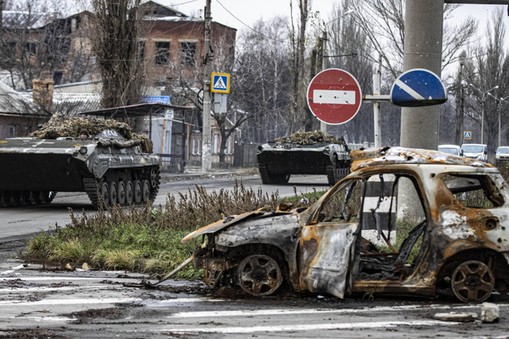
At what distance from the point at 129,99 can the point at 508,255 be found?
32.3 m

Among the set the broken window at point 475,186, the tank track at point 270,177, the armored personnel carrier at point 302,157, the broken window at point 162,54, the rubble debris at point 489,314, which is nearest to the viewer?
the rubble debris at point 489,314

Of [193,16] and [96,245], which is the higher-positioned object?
[193,16]

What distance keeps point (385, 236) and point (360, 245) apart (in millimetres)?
1787

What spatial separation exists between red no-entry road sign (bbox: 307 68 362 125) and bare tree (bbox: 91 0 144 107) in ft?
88.7

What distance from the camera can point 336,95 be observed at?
508 inches

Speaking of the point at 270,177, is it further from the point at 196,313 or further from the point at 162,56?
the point at 162,56

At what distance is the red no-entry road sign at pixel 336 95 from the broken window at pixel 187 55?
62.5 m

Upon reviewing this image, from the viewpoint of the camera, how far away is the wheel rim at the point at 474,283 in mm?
9328

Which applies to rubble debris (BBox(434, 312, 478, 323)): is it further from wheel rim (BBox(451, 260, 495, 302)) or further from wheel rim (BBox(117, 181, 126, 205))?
wheel rim (BBox(117, 181, 126, 205))

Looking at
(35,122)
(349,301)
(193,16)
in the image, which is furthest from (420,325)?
(193,16)

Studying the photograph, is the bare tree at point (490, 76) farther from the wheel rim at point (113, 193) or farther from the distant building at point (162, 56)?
the wheel rim at point (113, 193)

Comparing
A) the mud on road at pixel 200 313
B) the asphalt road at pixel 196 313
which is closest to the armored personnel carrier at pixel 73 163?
the asphalt road at pixel 196 313

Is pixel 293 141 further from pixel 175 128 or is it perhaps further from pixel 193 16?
pixel 193 16

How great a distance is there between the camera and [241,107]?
78.8 metres
